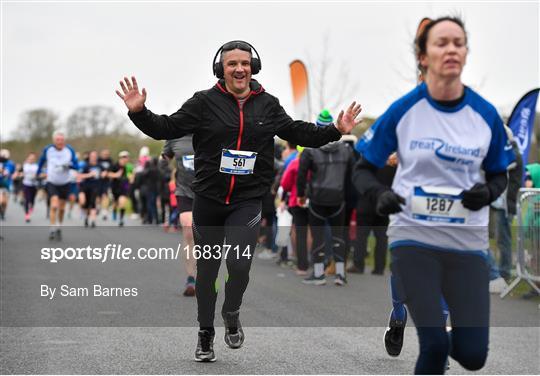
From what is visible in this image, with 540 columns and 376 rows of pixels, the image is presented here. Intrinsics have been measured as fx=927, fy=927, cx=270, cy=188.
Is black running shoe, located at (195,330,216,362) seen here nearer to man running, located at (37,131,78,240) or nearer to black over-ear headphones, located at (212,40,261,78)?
black over-ear headphones, located at (212,40,261,78)

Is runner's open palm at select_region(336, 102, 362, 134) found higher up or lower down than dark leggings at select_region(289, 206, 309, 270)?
higher up

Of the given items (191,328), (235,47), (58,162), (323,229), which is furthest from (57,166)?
(235,47)

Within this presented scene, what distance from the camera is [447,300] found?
4.60 meters

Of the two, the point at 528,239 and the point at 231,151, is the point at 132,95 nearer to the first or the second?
the point at 231,151

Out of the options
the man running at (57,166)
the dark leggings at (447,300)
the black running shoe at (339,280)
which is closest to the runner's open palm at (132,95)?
the dark leggings at (447,300)

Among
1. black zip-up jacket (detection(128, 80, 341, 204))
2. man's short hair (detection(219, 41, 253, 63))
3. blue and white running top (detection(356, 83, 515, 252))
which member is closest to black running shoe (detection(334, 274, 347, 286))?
black zip-up jacket (detection(128, 80, 341, 204))

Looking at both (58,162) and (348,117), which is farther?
A: (58,162)

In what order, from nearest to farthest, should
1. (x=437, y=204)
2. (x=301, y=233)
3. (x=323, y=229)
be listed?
(x=437, y=204)
(x=323, y=229)
(x=301, y=233)

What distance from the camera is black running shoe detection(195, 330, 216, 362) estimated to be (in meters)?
6.63

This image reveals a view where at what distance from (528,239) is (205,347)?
217 inches

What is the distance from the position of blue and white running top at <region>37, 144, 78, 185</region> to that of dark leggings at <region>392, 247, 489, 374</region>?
1359 cm

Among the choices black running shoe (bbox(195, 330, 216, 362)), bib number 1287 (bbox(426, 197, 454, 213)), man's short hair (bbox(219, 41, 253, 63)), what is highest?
man's short hair (bbox(219, 41, 253, 63))

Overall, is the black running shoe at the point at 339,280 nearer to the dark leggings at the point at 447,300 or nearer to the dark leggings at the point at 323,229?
the dark leggings at the point at 323,229

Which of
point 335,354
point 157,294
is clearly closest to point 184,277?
point 157,294
